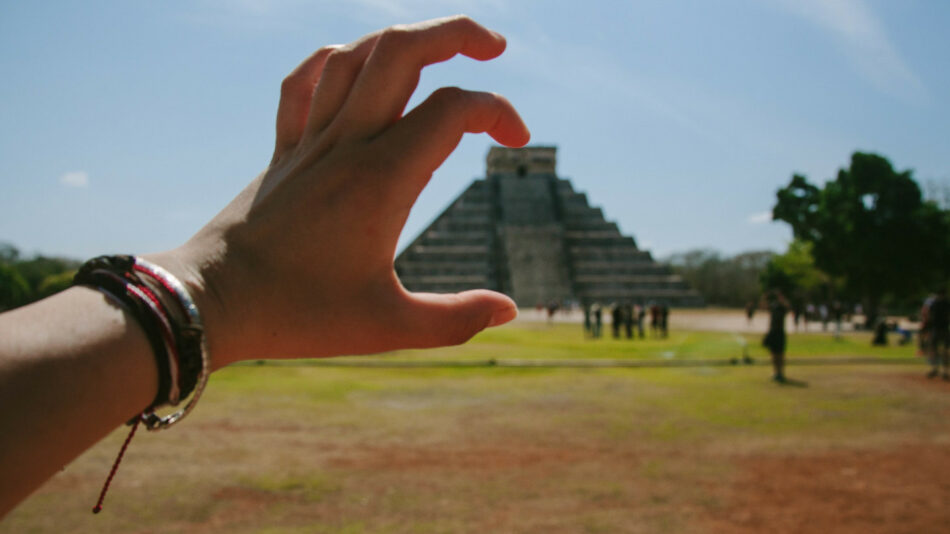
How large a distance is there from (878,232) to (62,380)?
3348 cm

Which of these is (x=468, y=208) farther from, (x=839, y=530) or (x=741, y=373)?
A: (x=839, y=530)

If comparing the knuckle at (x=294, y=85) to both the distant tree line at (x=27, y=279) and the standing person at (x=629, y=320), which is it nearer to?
the distant tree line at (x=27, y=279)

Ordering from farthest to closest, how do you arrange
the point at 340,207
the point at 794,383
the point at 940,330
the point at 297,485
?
the point at 940,330 < the point at 794,383 < the point at 297,485 < the point at 340,207

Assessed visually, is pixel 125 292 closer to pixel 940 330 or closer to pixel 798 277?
pixel 940 330

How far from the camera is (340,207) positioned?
50.0 inches

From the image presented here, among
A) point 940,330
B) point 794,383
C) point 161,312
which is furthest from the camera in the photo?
point 940,330

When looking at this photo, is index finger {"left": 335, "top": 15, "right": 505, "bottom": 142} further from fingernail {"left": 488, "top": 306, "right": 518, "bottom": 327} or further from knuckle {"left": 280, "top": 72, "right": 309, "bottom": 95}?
fingernail {"left": 488, "top": 306, "right": 518, "bottom": 327}

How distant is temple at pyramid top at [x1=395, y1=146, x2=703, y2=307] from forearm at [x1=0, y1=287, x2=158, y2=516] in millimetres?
44964

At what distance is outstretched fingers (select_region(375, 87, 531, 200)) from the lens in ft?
4.22

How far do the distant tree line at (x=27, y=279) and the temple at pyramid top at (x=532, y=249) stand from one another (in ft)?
Answer: 64.8

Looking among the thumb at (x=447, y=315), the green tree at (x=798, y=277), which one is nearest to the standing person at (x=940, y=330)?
the thumb at (x=447, y=315)

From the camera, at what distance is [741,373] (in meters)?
12.5

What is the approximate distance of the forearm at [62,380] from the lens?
904 mm

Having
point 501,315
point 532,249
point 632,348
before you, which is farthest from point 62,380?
point 532,249
